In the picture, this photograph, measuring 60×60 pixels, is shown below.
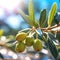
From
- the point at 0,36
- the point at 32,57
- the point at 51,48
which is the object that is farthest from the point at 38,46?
the point at 32,57

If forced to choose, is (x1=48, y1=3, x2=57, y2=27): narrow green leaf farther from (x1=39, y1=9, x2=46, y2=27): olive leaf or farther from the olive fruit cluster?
the olive fruit cluster

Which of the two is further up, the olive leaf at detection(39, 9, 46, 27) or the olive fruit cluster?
the olive leaf at detection(39, 9, 46, 27)

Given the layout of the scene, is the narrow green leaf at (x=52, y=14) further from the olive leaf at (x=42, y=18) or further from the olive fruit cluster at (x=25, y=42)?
the olive fruit cluster at (x=25, y=42)

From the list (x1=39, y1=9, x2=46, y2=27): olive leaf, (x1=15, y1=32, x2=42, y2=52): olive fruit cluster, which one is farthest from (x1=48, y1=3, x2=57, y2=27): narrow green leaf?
(x1=15, y1=32, x2=42, y2=52): olive fruit cluster

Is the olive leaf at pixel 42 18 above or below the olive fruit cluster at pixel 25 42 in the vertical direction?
above

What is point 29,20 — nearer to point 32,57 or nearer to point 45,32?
point 45,32

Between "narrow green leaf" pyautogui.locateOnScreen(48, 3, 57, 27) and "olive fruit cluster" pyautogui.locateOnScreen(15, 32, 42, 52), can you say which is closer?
"olive fruit cluster" pyautogui.locateOnScreen(15, 32, 42, 52)

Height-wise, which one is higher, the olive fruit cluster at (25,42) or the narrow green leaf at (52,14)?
the narrow green leaf at (52,14)

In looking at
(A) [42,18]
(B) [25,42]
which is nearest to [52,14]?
(A) [42,18]

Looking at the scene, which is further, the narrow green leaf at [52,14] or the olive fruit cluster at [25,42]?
the narrow green leaf at [52,14]

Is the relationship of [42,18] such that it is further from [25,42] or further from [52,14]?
[25,42]

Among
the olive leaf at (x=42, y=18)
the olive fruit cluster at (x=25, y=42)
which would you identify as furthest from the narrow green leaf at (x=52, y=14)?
the olive fruit cluster at (x=25, y=42)
